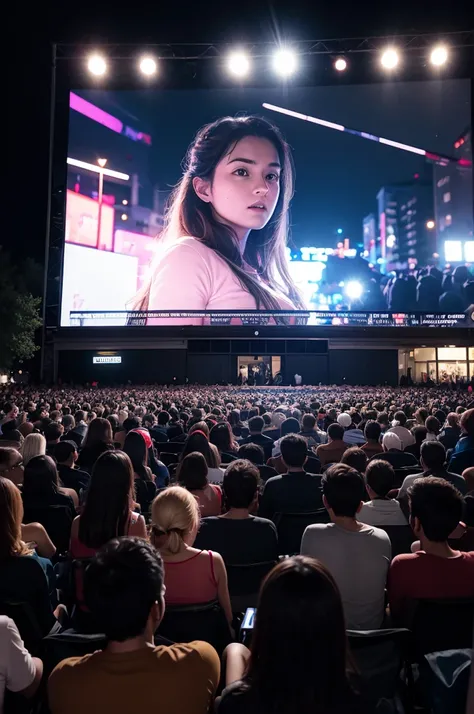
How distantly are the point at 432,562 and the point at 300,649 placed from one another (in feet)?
5.12

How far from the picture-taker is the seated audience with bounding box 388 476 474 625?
2688 millimetres

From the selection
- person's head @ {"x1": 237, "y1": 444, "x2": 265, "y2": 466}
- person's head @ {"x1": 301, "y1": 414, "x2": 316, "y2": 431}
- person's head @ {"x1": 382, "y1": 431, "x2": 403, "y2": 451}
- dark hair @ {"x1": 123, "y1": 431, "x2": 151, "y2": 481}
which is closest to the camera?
dark hair @ {"x1": 123, "y1": 431, "x2": 151, "y2": 481}

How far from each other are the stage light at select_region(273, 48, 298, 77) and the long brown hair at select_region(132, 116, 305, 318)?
294 cm

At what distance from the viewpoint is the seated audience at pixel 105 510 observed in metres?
3.18

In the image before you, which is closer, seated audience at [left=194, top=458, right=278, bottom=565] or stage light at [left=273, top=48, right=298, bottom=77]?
seated audience at [left=194, top=458, right=278, bottom=565]

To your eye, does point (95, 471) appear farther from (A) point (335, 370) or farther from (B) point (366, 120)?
(B) point (366, 120)

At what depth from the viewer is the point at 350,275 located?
29047 mm

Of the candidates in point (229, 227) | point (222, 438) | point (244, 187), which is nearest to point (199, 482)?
point (222, 438)

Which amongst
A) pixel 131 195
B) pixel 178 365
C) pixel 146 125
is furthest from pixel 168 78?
pixel 178 365

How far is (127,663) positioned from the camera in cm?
172

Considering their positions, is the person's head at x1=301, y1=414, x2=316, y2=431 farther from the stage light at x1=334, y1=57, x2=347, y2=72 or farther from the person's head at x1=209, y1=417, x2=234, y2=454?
the stage light at x1=334, y1=57, x2=347, y2=72

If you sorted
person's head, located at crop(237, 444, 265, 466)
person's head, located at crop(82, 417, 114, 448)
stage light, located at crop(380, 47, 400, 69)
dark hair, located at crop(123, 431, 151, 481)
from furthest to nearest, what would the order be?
stage light, located at crop(380, 47, 400, 69) < person's head, located at crop(82, 417, 114, 448) < person's head, located at crop(237, 444, 265, 466) < dark hair, located at crop(123, 431, 151, 481)

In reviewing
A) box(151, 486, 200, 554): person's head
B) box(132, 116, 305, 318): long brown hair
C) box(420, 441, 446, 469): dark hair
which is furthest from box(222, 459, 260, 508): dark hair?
box(132, 116, 305, 318): long brown hair

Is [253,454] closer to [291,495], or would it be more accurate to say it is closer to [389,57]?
[291,495]
